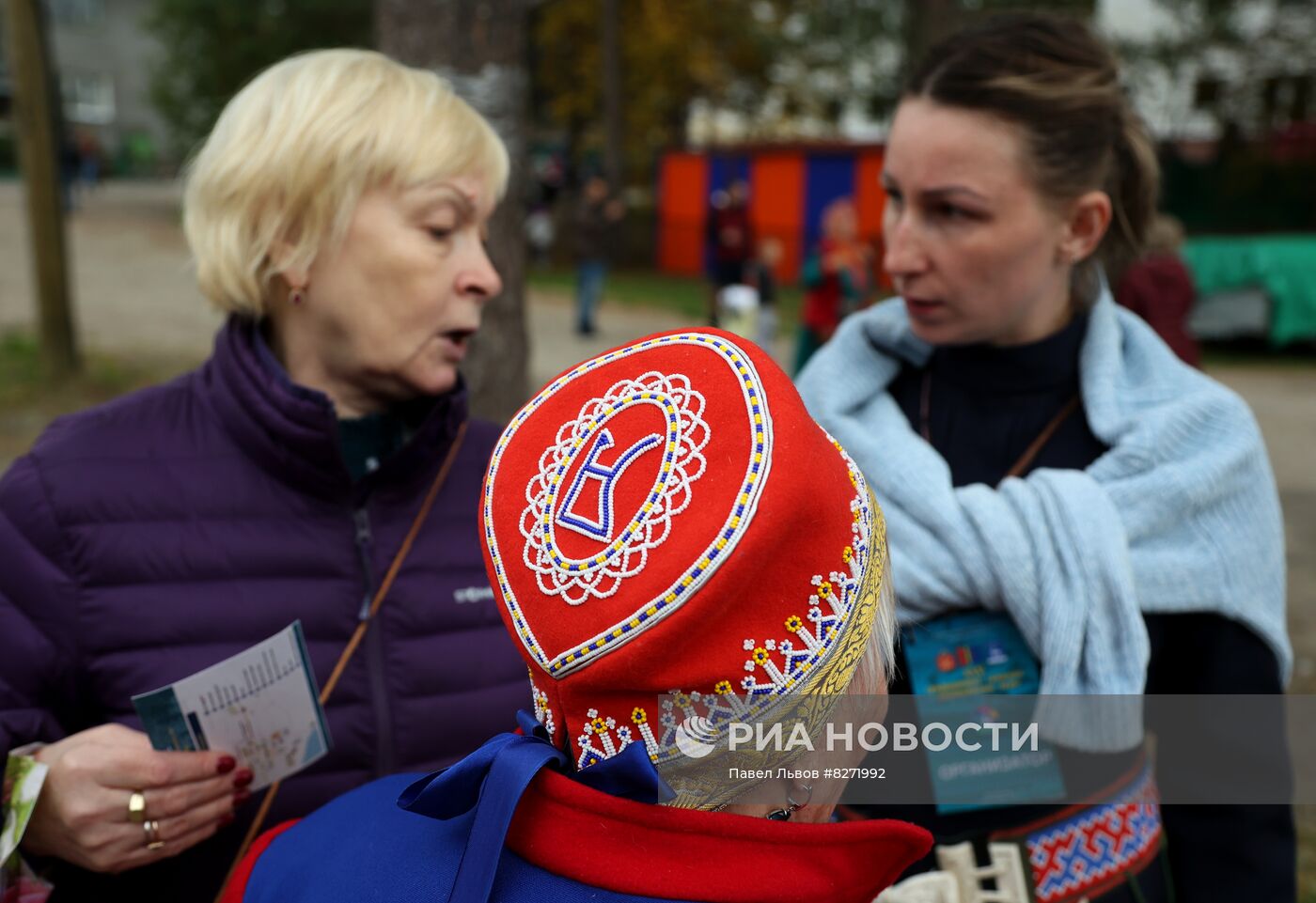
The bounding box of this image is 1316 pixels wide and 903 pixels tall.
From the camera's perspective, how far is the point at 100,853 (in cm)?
157

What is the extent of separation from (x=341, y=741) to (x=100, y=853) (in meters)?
0.36

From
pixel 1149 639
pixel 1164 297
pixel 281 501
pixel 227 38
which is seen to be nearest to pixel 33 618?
pixel 281 501

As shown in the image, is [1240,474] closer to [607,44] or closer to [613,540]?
[613,540]

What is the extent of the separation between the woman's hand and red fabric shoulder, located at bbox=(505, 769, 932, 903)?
74 centimetres

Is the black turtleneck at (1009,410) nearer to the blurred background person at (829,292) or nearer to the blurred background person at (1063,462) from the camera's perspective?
the blurred background person at (1063,462)

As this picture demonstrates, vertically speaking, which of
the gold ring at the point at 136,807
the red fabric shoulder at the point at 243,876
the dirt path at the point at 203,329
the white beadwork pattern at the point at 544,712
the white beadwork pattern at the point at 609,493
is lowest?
the dirt path at the point at 203,329

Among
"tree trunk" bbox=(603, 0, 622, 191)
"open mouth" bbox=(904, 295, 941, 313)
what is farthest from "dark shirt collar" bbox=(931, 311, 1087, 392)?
"tree trunk" bbox=(603, 0, 622, 191)

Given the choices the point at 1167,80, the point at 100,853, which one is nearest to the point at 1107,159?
the point at 100,853

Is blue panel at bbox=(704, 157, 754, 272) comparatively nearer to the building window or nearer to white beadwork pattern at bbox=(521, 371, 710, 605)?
white beadwork pattern at bbox=(521, 371, 710, 605)

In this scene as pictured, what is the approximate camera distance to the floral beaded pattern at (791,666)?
1005 millimetres

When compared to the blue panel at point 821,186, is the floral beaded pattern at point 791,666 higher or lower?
higher

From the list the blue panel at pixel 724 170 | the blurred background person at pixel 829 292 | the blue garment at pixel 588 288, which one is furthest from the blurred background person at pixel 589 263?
the blue panel at pixel 724 170

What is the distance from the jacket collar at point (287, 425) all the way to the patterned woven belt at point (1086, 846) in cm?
110

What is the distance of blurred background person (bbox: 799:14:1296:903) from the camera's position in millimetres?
1709
